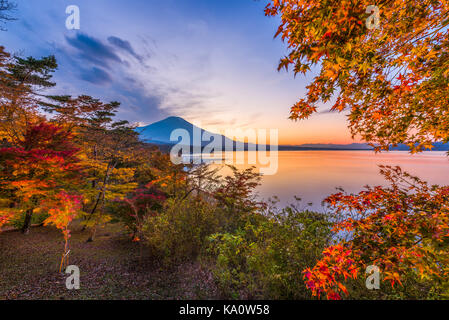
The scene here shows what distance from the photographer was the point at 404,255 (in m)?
1.58

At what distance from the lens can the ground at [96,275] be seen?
13.3ft

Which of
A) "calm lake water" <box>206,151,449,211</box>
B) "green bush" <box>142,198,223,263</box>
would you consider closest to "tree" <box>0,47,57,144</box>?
"green bush" <box>142,198,223,263</box>

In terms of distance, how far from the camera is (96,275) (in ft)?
16.6

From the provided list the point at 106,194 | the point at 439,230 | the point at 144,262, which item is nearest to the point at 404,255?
the point at 439,230

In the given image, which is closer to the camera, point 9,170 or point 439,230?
point 439,230

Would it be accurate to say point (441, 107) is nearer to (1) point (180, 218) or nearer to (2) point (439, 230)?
(2) point (439, 230)

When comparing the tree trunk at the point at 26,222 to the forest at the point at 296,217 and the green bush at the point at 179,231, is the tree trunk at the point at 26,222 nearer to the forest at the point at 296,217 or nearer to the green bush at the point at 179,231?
the forest at the point at 296,217

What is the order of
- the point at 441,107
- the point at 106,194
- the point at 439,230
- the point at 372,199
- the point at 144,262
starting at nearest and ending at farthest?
the point at 439,230
the point at 441,107
the point at 372,199
the point at 144,262
the point at 106,194

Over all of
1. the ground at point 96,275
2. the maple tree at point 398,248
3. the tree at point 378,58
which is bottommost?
the ground at point 96,275

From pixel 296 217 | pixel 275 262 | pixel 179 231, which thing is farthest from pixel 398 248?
pixel 179 231

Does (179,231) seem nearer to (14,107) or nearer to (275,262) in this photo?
(275,262)

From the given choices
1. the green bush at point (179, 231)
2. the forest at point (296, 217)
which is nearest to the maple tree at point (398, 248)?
the forest at point (296, 217)

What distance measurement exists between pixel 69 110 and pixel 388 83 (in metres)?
13.6

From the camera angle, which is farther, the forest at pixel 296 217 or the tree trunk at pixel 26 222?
the tree trunk at pixel 26 222
